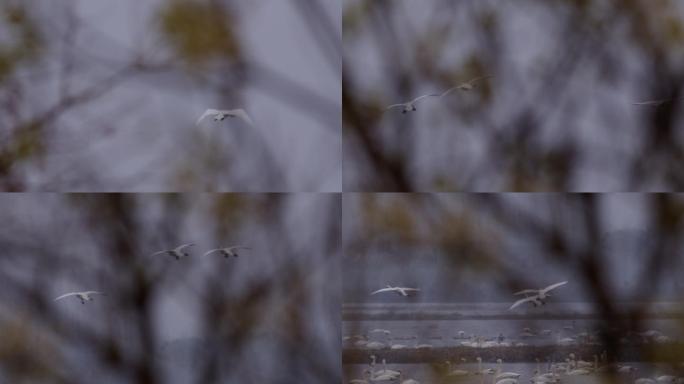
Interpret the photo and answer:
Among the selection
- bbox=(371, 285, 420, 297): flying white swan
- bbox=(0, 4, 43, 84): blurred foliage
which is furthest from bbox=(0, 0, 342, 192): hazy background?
bbox=(371, 285, 420, 297): flying white swan

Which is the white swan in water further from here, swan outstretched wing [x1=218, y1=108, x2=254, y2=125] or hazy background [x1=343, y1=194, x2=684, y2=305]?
swan outstretched wing [x1=218, y1=108, x2=254, y2=125]

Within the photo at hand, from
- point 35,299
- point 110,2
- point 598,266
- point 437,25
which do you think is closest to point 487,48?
point 437,25

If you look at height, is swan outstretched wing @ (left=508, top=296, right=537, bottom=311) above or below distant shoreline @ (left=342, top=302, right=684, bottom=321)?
above

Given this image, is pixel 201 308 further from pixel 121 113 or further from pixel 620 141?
pixel 620 141

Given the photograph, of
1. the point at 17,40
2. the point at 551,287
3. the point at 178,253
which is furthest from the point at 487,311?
the point at 17,40

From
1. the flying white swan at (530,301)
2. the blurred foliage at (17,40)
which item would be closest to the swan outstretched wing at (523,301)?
the flying white swan at (530,301)

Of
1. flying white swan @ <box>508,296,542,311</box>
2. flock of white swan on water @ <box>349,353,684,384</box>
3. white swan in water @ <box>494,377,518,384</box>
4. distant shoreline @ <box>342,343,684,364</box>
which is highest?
flying white swan @ <box>508,296,542,311</box>

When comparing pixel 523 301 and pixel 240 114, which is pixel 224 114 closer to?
pixel 240 114
